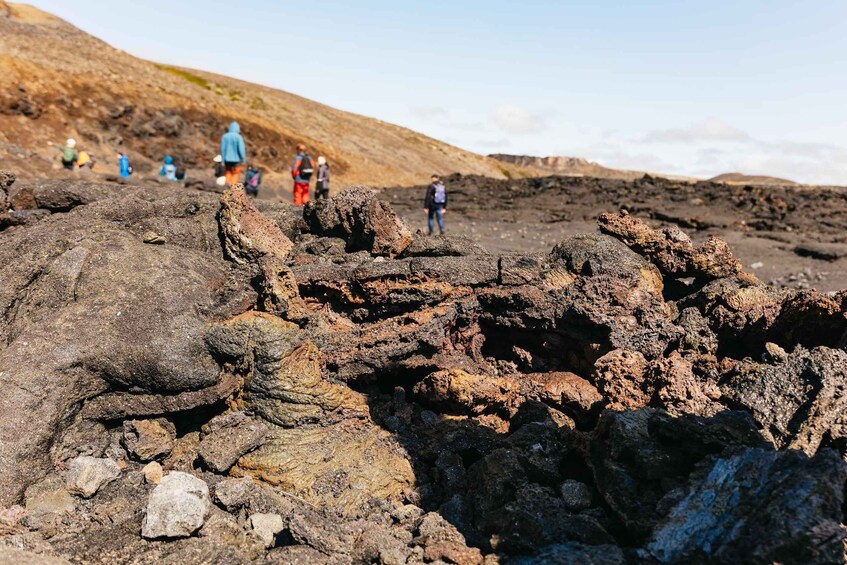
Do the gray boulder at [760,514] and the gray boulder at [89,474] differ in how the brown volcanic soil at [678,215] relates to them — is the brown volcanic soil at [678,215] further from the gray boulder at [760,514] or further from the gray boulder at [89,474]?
the gray boulder at [89,474]

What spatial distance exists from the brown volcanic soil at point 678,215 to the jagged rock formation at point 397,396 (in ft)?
47.5

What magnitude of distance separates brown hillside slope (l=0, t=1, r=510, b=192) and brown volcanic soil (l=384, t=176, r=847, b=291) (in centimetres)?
1709

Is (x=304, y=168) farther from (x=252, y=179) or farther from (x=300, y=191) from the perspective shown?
(x=252, y=179)

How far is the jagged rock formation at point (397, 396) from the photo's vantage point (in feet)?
17.0

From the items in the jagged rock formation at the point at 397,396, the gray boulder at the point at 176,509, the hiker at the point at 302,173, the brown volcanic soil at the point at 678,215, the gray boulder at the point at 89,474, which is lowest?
the gray boulder at the point at 89,474

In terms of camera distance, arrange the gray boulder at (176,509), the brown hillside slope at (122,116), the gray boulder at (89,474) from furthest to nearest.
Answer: the brown hillside slope at (122,116)
the gray boulder at (89,474)
the gray boulder at (176,509)

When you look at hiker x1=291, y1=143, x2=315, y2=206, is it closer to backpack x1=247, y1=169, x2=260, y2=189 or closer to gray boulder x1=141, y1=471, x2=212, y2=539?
backpack x1=247, y1=169, x2=260, y2=189

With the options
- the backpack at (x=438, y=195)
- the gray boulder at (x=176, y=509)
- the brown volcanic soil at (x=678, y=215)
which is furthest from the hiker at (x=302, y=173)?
the gray boulder at (x=176, y=509)

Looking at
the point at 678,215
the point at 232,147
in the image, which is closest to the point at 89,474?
the point at 232,147

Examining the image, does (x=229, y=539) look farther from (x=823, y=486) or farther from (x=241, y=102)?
(x=241, y=102)

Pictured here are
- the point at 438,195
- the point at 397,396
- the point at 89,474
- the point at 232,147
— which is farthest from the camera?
the point at 438,195

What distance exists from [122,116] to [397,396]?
4410cm

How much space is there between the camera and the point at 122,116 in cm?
4400

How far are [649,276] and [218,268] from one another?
5.81 metres
